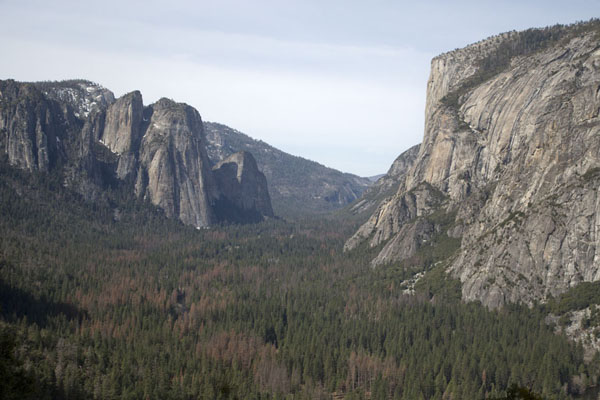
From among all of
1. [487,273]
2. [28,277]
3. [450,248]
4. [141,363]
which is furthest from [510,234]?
[28,277]

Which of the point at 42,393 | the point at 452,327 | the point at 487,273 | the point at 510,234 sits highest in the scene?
the point at 510,234

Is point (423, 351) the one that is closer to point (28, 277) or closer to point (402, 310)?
point (402, 310)

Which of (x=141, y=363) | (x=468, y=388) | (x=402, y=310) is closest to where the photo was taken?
(x=468, y=388)

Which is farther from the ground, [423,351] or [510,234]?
[510,234]

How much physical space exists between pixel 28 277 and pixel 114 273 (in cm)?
3030

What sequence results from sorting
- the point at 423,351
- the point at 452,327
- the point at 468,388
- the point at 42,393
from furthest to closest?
the point at 452,327 < the point at 423,351 < the point at 468,388 < the point at 42,393

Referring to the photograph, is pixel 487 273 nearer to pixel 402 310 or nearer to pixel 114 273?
pixel 402 310

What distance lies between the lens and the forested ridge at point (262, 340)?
4247 inches

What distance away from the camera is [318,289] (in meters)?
182

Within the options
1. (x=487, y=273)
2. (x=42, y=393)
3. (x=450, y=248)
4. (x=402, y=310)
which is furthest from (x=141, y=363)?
(x=450, y=248)

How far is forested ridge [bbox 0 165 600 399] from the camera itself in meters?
108

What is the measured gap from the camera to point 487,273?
6206 inches

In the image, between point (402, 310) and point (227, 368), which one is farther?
point (402, 310)

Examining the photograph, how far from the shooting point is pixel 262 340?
140 m
